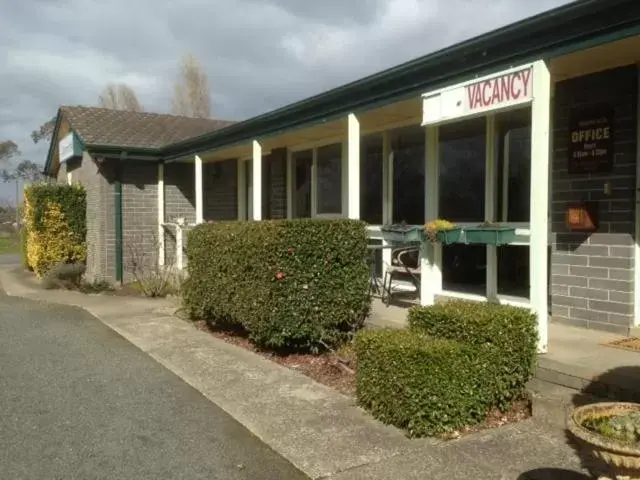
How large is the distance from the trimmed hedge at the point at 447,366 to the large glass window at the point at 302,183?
276 inches

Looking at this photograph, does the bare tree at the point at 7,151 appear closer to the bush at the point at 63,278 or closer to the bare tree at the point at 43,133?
the bare tree at the point at 43,133

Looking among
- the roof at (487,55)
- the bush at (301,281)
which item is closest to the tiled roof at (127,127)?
the roof at (487,55)

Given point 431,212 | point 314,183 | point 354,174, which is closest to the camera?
point 354,174

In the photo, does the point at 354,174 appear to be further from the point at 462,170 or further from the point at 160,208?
the point at 160,208

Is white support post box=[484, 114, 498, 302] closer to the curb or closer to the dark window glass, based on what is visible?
the dark window glass

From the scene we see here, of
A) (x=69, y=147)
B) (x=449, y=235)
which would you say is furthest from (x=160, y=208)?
(x=449, y=235)

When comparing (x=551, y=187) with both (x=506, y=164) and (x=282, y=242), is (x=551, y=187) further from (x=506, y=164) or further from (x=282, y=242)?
(x=282, y=242)

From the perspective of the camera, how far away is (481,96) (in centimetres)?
578

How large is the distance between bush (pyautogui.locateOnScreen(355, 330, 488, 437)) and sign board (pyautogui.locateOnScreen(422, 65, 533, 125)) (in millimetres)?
2265

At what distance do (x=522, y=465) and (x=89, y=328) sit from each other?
6.93 meters

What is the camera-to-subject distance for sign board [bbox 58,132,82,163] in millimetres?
14836

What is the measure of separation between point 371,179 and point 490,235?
3775mm

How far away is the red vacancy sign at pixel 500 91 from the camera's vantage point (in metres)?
5.30

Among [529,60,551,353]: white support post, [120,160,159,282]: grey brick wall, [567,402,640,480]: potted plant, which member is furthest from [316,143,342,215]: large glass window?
[567,402,640,480]: potted plant
